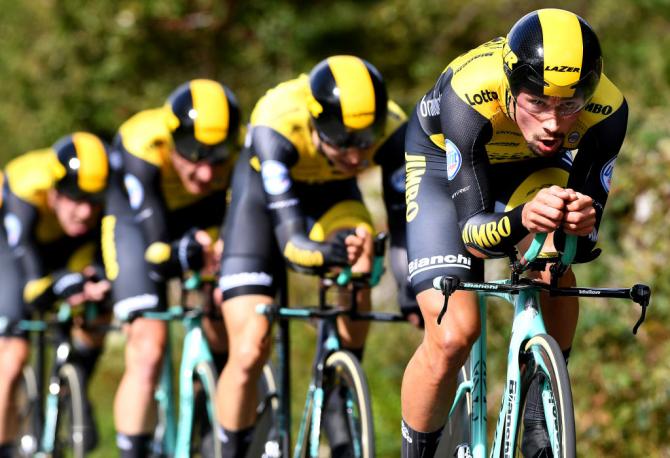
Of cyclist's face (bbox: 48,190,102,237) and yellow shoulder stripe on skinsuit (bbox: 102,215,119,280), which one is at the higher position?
cyclist's face (bbox: 48,190,102,237)

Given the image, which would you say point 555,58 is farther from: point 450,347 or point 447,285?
point 450,347

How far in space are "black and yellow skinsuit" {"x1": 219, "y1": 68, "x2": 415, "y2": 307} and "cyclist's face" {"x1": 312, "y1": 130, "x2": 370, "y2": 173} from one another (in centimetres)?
6

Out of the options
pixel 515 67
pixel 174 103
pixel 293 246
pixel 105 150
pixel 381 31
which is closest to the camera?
pixel 515 67

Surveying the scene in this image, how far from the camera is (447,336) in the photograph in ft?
16.1

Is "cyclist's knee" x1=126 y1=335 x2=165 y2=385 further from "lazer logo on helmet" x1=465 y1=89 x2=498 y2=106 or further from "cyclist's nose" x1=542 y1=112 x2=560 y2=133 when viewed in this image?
"cyclist's nose" x1=542 y1=112 x2=560 y2=133

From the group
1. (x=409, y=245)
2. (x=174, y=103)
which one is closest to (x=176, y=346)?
(x=174, y=103)

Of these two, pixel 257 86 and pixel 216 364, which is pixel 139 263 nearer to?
pixel 216 364

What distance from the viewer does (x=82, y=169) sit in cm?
805

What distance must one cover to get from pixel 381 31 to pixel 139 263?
823 cm

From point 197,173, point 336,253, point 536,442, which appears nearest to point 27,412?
point 197,173

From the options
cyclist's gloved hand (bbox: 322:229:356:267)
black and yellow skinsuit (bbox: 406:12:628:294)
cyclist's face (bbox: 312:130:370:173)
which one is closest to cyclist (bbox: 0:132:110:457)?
cyclist's face (bbox: 312:130:370:173)

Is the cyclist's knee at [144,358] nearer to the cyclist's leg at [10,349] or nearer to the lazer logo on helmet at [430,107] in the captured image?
the cyclist's leg at [10,349]

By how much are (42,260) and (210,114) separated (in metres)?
2.21

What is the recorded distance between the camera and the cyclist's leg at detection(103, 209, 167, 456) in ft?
24.4
